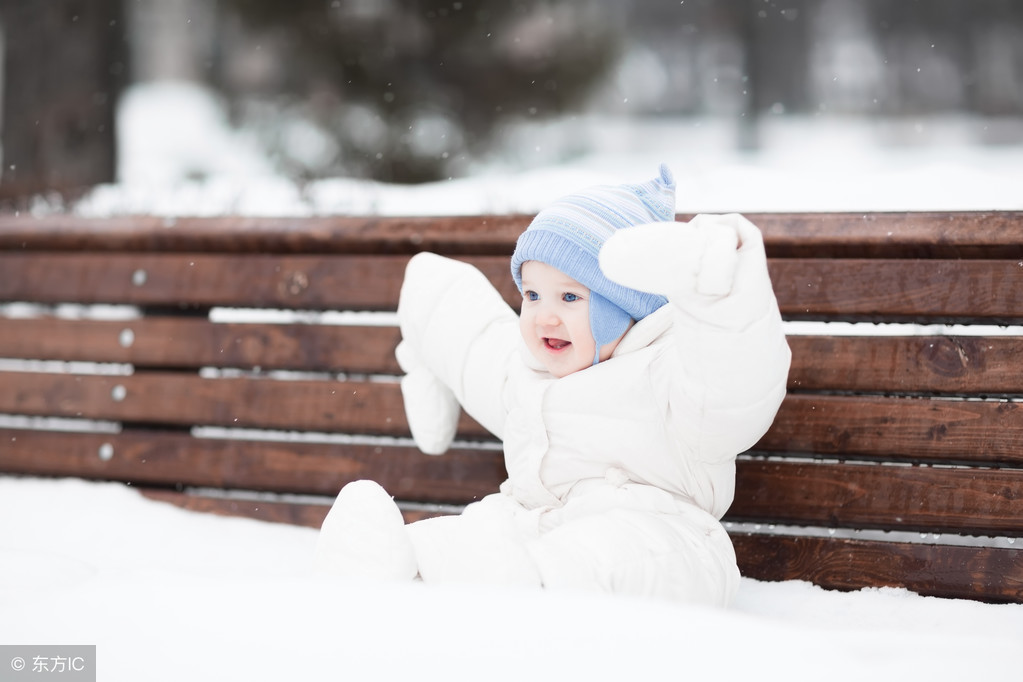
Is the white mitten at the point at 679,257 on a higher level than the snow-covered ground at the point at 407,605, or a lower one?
higher

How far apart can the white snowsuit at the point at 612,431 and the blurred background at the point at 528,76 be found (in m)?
1.88

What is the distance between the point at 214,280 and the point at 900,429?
1500 mm

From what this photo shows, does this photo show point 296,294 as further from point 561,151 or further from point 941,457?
point 561,151

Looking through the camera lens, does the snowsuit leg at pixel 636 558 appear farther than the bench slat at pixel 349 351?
No

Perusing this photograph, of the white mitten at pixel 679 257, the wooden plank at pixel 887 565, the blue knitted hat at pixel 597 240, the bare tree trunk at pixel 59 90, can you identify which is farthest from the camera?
the bare tree trunk at pixel 59 90

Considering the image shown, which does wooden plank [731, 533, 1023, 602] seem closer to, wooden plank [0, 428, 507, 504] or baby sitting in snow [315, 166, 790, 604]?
baby sitting in snow [315, 166, 790, 604]

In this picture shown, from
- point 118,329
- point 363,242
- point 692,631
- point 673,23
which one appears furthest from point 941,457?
point 673,23

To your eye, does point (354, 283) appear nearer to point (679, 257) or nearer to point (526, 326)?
point (526, 326)

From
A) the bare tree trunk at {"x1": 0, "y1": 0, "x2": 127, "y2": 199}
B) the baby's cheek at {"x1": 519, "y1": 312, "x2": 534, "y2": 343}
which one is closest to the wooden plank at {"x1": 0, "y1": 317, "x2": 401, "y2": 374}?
the baby's cheek at {"x1": 519, "y1": 312, "x2": 534, "y2": 343}

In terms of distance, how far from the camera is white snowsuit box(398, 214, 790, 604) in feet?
3.58

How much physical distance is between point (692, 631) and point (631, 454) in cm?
49

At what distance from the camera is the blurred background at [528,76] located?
10.7ft

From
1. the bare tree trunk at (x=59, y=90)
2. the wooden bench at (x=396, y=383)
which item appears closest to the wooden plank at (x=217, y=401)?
the wooden bench at (x=396, y=383)

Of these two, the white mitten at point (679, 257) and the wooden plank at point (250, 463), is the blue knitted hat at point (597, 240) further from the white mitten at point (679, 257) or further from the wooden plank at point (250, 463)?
the wooden plank at point (250, 463)
